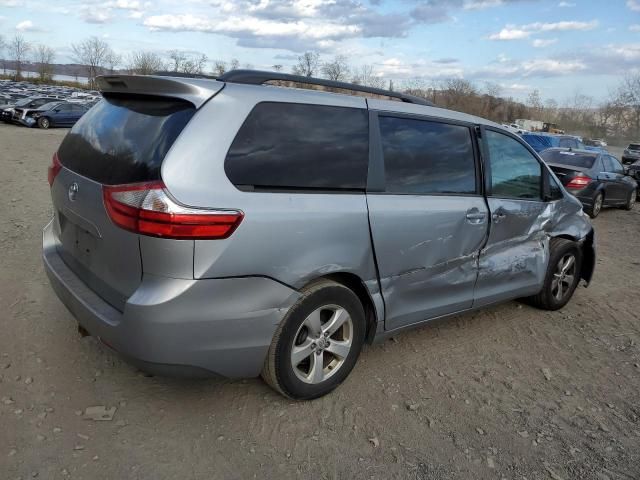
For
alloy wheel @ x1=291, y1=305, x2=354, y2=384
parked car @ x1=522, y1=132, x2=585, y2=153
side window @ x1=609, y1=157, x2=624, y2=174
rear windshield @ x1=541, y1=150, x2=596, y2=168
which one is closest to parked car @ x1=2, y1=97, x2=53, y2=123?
rear windshield @ x1=541, y1=150, x2=596, y2=168

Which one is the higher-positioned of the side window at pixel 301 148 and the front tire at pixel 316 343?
the side window at pixel 301 148

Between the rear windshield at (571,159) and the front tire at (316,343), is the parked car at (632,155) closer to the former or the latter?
the rear windshield at (571,159)

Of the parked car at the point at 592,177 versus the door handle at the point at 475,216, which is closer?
the door handle at the point at 475,216

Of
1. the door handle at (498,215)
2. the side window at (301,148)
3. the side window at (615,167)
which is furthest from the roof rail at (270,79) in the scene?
the side window at (615,167)

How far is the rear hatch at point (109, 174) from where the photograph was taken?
8.19 ft

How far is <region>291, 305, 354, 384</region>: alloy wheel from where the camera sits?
2.91 meters

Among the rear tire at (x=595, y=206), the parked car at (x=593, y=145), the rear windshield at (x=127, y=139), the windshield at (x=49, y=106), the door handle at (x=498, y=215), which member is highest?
the rear windshield at (x=127, y=139)

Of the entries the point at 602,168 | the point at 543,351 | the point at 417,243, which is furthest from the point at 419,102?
the point at 602,168

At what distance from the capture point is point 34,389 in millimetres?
2984

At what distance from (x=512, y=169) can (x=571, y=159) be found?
898cm

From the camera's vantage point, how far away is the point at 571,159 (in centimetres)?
1198

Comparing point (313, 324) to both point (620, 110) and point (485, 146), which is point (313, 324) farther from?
point (620, 110)

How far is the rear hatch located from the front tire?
32.8 inches

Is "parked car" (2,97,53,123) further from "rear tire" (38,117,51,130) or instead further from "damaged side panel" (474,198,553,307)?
"damaged side panel" (474,198,553,307)
